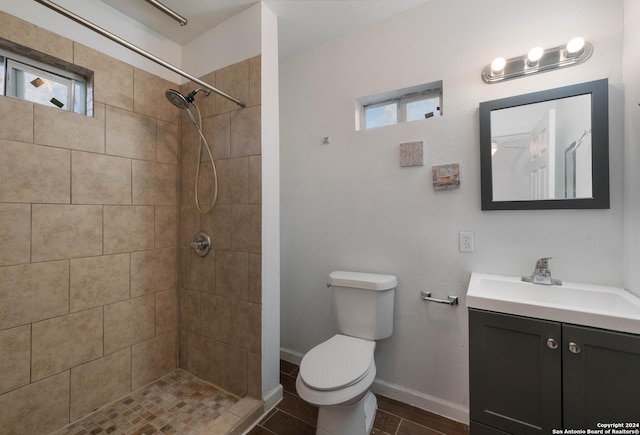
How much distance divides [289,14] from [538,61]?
57.7 inches

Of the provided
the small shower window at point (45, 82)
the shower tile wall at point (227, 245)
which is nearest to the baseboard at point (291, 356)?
the shower tile wall at point (227, 245)

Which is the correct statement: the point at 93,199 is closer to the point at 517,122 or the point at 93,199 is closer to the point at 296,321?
the point at 296,321

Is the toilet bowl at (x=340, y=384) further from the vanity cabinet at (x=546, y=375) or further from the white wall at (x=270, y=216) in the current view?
the vanity cabinet at (x=546, y=375)

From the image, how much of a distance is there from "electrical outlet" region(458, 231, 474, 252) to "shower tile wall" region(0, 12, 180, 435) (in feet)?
6.57

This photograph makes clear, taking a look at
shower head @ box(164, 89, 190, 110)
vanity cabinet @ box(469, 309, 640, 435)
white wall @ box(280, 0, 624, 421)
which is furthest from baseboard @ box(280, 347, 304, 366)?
shower head @ box(164, 89, 190, 110)

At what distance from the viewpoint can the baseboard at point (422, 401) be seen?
1.52 m

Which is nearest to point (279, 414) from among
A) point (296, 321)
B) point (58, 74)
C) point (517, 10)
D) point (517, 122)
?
point (296, 321)

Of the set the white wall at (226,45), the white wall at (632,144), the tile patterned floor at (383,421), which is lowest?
the tile patterned floor at (383,421)

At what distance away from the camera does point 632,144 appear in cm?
113

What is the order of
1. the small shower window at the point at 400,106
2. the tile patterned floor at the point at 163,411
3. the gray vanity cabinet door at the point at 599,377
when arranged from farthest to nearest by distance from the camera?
the small shower window at the point at 400,106 → the tile patterned floor at the point at 163,411 → the gray vanity cabinet door at the point at 599,377

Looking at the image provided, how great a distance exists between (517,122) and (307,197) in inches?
54.6

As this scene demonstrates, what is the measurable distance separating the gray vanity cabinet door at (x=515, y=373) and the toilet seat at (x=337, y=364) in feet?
1.65

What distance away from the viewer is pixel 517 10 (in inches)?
54.6

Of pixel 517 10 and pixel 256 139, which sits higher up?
pixel 517 10
